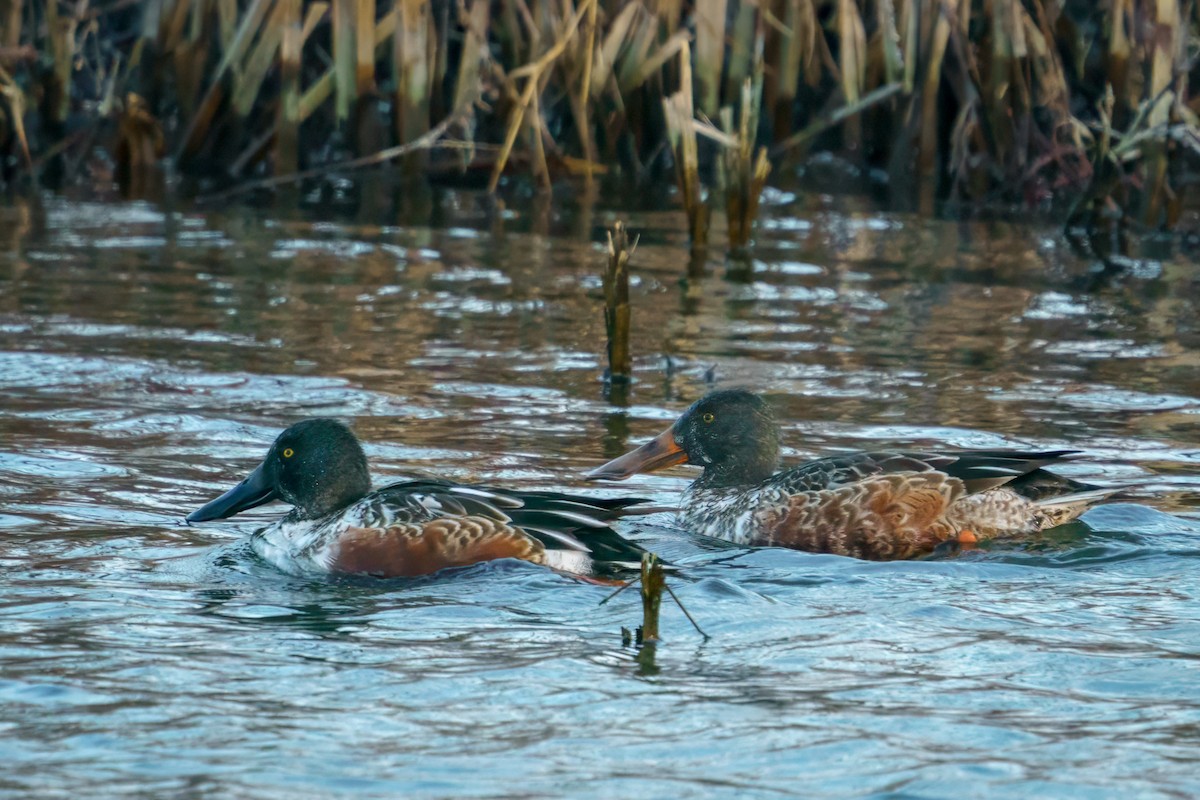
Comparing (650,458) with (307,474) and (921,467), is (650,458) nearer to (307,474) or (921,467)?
(921,467)

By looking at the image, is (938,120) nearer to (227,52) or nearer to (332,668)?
(227,52)

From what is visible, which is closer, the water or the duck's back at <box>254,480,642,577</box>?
the water

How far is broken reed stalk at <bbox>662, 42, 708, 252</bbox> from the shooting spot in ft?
41.0

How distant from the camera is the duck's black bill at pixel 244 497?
22.8 ft

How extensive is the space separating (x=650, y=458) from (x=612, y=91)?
26.8 feet

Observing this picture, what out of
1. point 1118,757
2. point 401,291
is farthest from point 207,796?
point 401,291

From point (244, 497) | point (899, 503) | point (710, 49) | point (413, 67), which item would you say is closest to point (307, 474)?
point (244, 497)

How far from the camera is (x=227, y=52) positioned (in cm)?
1471

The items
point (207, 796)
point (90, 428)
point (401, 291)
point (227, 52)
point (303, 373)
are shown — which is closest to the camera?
point (207, 796)

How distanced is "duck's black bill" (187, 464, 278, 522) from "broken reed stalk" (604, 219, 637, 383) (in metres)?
2.88

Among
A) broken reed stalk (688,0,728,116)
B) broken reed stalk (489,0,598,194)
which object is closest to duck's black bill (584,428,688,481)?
broken reed stalk (489,0,598,194)

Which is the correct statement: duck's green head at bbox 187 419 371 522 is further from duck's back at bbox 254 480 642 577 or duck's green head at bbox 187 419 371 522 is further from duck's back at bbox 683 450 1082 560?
duck's back at bbox 683 450 1082 560

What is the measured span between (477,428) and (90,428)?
1677mm

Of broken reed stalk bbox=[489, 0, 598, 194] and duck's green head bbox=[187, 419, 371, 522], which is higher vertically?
broken reed stalk bbox=[489, 0, 598, 194]
